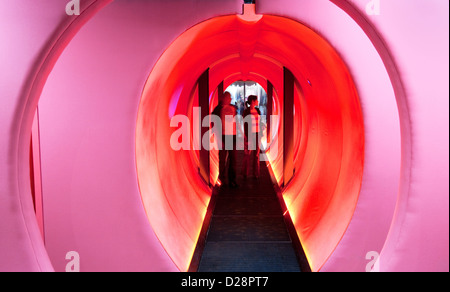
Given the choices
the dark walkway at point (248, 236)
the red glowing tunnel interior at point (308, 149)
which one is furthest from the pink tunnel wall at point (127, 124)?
the dark walkway at point (248, 236)

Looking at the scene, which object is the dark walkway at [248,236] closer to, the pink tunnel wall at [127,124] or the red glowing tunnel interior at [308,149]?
the red glowing tunnel interior at [308,149]

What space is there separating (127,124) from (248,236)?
366 cm

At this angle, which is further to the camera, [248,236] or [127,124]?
[248,236]

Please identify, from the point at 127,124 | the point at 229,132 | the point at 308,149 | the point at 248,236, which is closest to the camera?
the point at 127,124

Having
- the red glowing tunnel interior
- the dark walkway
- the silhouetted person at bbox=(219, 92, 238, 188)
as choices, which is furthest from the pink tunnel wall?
the silhouetted person at bbox=(219, 92, 238, 188)

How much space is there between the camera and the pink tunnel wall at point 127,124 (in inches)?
97.7

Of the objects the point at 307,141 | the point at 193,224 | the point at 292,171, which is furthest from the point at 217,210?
the point at 307,141

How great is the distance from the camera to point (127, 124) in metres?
4.06

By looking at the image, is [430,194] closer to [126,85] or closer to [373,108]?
[373,108]

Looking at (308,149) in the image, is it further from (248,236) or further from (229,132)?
(248,236)

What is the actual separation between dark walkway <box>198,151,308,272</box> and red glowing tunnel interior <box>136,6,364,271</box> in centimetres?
28

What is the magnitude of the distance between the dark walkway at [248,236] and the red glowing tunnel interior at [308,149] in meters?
0.28

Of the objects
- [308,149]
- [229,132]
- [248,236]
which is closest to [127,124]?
[248,236]

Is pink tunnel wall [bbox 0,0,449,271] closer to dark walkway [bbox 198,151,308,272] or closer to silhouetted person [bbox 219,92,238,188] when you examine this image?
dark walkway [bbox 198,151,308,272]
